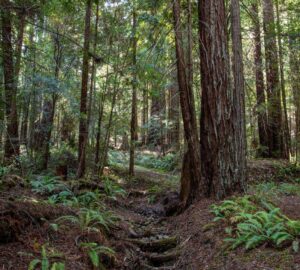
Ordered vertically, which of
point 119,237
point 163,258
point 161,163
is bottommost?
point 163,258

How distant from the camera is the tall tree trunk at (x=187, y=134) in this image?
7.69 metres

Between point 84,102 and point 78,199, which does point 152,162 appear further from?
point 78,199

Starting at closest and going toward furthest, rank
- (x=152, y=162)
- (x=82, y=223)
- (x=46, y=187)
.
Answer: (x=82, y=223) → (x=46, y=187) → (x=152, y=162)

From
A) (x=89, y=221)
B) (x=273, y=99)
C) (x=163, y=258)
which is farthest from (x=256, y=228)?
(x=273, y=99)

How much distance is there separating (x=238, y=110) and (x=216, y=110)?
538 mm

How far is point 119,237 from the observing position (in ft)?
19.4

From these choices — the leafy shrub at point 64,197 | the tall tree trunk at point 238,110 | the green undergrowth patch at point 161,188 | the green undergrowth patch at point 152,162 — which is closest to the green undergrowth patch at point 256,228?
Result: the tall tree trunk at point 238,110

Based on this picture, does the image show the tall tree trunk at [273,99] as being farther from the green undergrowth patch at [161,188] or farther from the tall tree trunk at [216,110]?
the tall tree trunk at [216,110]

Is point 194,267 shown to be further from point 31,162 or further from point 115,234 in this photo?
point 31,162

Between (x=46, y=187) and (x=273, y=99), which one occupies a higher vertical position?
(x=273, y=99)

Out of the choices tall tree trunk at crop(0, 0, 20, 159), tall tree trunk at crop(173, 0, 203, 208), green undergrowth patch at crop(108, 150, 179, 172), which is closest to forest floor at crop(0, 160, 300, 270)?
tall tree trunk at crop(173, 0, 203, 208)

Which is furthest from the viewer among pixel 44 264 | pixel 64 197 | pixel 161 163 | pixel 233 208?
pixel 161 163

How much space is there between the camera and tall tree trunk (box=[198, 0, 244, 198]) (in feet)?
22.8

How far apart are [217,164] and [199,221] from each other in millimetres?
1533
